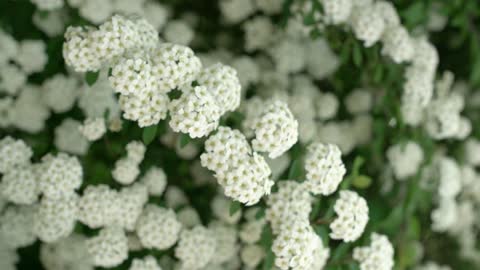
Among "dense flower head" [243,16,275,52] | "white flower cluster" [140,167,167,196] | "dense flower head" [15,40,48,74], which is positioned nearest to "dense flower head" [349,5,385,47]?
"dense flower head" [243,16,275,52]

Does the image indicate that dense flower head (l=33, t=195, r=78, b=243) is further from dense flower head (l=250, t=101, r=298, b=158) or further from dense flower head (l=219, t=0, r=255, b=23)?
dense flower head (l=219, t=0, r=255, b=23)

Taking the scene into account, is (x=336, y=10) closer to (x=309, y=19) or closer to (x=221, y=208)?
(x=309, y=19)

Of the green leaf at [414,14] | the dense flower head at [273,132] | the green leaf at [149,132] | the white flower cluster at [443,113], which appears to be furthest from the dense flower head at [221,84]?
the white flower cluster at [443,113]

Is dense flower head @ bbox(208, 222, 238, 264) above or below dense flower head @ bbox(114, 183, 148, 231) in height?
below

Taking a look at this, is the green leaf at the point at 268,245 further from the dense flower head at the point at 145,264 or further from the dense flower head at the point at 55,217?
the dense flower head at the point at 55,217

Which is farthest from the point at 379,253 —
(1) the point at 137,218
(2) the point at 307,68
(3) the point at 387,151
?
(2) the point at 307,68

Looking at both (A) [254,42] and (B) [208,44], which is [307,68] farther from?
(B) [208,44]

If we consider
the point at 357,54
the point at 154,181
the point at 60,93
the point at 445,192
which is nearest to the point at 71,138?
the point at 60,93
